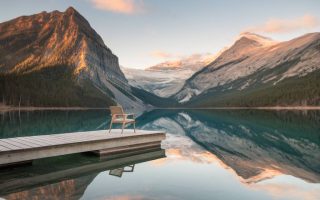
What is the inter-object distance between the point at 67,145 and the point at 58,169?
5.73 feet

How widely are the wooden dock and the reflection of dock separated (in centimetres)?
64

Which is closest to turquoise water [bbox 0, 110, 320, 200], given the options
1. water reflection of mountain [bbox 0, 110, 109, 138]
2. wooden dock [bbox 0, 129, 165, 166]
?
wooden dock [bbox 0, 129, 165, 166]

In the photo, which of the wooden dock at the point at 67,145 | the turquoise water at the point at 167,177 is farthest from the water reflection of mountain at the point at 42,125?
the turquoise water at the point at 167,177

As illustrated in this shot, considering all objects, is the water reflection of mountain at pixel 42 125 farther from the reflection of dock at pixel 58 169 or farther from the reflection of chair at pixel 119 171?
the reflection of chair at pixel 119 171

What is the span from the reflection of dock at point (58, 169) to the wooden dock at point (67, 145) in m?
0.64

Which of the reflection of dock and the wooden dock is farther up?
the wooden dock

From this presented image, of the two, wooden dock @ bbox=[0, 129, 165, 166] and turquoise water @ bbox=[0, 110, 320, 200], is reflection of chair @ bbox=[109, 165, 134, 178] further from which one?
wooden dock @ bbox=[0, 129, 165, 166]

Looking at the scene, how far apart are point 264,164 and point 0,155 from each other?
1476 cm

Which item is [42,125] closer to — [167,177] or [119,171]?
[119,171]

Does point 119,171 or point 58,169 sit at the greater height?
point 58,169

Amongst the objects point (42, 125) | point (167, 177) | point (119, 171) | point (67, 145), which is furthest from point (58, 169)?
point (42, 125)

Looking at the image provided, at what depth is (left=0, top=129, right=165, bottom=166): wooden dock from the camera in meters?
15.6

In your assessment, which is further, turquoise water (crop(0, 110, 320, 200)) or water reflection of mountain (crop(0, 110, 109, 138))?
water reflection of mountain (crop(0, 110, 109, 138))

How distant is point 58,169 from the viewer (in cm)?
1645
